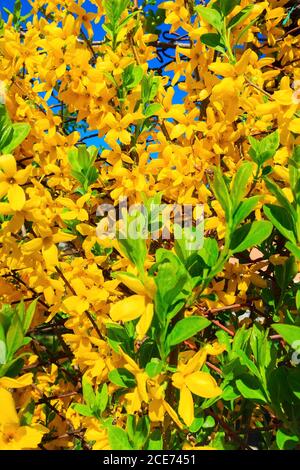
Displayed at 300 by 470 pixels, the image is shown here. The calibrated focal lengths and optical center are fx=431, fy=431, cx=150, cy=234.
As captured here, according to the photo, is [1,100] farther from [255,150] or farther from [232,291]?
[232,291]

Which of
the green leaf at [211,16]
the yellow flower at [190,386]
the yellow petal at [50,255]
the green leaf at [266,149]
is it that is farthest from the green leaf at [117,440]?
the green leaf at [211,16]

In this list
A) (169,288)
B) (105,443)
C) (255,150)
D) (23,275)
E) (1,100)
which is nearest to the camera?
(169,288)

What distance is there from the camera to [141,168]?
1532 millimetres

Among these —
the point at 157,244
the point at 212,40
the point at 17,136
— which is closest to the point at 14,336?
the point at 17,136

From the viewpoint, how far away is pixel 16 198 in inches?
42.3

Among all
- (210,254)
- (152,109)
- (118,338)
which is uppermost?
(152,109)

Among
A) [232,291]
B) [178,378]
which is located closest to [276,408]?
[178,378]

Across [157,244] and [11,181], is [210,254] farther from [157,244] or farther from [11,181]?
[157,244]

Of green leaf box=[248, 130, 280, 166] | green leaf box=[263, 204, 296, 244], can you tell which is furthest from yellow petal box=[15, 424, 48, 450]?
green leaf box=[248, 130, 280, 166]

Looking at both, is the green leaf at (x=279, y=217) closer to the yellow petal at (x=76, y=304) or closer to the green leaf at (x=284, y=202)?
the green leaf at (x=284, y=202)

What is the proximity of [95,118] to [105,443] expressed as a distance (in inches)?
42.9

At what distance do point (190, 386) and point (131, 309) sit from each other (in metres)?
0.20

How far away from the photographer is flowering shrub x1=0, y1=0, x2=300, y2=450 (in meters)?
0.89

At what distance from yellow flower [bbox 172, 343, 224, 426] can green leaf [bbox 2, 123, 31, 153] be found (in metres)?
0.68
